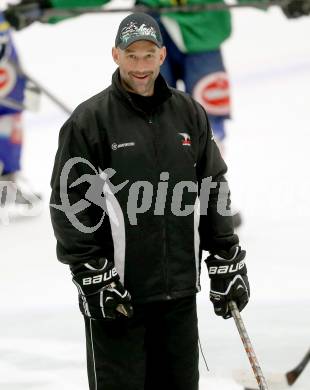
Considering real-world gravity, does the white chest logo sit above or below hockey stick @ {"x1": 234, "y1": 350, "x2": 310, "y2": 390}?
above

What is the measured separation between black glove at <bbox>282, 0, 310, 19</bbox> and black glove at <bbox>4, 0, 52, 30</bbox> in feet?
2.80

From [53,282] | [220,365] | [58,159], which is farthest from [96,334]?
[53,282]

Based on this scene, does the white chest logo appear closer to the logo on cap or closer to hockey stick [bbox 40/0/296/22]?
the logo on cap

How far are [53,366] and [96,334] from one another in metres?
0.85

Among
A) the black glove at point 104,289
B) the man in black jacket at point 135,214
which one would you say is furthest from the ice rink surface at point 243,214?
the black glove at point 104,289

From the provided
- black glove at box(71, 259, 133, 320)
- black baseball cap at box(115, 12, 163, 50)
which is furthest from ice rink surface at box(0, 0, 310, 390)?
black baseball cap at box(115, 12, 163, 50)

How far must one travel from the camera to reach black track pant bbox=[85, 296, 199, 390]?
2053 mm

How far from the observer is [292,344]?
2.98 metres

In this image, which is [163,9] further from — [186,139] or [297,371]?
[186,139]

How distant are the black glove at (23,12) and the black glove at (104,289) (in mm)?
1829

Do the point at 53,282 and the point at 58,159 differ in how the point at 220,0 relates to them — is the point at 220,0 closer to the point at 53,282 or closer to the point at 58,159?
the point at 53,282

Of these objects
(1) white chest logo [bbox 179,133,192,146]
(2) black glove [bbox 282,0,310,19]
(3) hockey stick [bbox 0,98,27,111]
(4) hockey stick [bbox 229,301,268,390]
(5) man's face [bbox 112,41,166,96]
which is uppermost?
(2) black glove [bbox 282,0,310,19]

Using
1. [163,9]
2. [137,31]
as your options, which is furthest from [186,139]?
[163,9]

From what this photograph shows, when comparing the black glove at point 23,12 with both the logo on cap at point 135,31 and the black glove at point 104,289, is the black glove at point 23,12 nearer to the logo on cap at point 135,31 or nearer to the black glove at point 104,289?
the logo on cap at point 135,31
